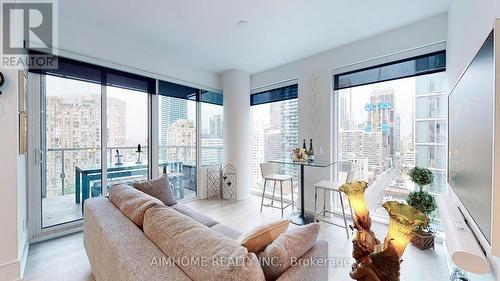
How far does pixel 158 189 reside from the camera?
2521 millimetres

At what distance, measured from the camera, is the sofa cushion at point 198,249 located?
84cm

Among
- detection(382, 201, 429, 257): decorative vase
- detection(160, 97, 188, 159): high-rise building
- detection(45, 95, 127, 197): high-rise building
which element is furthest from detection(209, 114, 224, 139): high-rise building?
detection(382, 201, 429, 257): decorative vase

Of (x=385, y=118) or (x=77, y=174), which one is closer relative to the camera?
(x=77, y=174)

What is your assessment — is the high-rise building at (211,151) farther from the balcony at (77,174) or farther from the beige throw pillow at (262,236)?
the beige throw pillow at (262,236)

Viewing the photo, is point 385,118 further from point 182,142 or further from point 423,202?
point 182,142

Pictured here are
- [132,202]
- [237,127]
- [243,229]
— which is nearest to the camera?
[132,202]

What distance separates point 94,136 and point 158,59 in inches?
60.6

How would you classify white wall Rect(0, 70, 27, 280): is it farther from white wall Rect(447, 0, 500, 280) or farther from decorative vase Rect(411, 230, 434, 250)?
decorative vase Rect(411, 230, 434, 250)

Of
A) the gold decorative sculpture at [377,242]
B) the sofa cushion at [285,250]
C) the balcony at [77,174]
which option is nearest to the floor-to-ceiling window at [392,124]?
the sofa cushion at [285,250]

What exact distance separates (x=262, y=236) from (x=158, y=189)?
180cm

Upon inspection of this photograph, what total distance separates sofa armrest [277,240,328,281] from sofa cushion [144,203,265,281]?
6.0 inches

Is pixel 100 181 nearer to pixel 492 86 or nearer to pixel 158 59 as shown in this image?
pixel 158 59

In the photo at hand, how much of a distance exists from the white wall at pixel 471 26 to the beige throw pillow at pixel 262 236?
1.04 metres

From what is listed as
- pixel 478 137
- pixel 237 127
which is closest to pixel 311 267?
pixel 478 137
